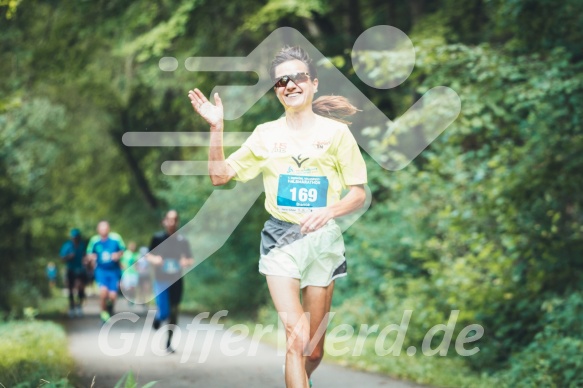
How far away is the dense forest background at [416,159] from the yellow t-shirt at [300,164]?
342 cm

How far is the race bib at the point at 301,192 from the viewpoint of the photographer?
221 inches

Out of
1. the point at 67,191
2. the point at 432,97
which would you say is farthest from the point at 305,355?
the point at 67,191

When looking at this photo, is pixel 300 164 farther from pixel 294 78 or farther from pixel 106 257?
pixel 106 257

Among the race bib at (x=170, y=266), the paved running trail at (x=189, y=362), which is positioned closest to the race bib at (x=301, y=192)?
the paved running trail at (x=189, y=362)

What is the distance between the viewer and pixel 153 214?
30.4 metres

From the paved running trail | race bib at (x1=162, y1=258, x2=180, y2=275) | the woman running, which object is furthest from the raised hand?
race bib at (x1=162, y1=258, x2=180, y2=275)

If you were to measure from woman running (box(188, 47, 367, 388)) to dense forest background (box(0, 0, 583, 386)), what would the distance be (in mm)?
3291

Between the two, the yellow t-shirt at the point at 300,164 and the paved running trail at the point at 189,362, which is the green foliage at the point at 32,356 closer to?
the paved running trail at the point at 189,362

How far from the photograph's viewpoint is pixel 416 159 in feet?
52.7

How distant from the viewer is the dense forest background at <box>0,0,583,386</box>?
1005cm

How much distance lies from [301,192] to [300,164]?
174 millimetres

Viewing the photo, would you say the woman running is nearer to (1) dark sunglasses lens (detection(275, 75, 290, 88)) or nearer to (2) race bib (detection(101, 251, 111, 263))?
(1) dark sunglasses lens (detection(275, 75, 290, 88))

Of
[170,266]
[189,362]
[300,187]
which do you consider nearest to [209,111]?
[300,187]

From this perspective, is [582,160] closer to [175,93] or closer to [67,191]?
[175,93]
